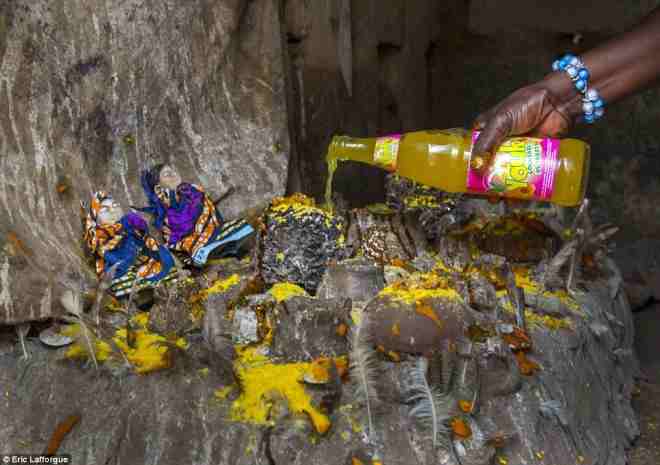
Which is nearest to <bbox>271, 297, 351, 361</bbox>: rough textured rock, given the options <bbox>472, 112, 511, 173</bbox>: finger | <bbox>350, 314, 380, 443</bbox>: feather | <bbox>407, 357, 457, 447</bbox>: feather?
<bbox>350, 314, 380, 443</bbox>: feather

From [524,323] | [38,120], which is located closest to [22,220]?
[38,120]

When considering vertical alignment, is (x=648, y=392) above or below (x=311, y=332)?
below

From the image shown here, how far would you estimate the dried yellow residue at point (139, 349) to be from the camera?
2.20 m

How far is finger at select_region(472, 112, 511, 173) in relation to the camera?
239cm

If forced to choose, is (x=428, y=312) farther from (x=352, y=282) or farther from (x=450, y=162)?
(x=450, y=162)

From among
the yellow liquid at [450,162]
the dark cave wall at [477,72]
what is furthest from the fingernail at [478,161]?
the dark cave wall at [477,72]

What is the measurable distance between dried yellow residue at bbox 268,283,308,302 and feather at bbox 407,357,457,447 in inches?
20.7

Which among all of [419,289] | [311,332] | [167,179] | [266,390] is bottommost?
Answer: [266,390]

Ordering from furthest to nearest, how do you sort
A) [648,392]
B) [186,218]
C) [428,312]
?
[648,392] → [186,218] → [428,312]

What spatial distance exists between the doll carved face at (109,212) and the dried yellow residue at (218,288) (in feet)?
1.68

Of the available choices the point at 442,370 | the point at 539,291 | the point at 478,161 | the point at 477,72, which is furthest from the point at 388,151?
the point at 477,72

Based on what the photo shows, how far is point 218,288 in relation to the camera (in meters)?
2.53

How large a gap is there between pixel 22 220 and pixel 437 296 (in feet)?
5.00

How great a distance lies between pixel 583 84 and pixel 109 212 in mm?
1858
